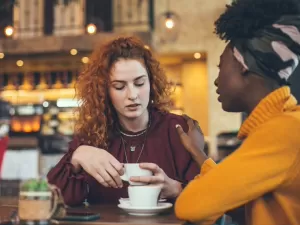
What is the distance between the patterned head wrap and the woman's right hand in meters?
0.50

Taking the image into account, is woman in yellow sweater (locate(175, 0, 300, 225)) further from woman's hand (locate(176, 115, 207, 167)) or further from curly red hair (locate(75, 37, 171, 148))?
curly red hair (locate(75, 37, 171, 148))

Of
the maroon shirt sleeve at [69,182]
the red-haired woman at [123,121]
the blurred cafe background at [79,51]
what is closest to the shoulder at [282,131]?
the red-haired woman at [123,121]

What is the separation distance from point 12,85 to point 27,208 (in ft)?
25.8

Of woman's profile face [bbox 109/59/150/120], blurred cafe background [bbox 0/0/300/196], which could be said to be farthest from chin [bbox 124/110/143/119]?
blurred cafe background [bbox 0/0/300/196]

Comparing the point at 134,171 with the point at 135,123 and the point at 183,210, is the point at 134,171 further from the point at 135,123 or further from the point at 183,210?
the point at 135,123

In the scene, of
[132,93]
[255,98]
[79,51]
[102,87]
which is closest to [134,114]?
[132,93]

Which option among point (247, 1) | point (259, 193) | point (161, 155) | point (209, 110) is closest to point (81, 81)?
point (161, 155)

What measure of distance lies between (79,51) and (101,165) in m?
6.47

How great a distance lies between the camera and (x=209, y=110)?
27.7 feet

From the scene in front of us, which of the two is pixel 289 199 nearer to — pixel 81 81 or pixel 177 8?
pixel 81 81

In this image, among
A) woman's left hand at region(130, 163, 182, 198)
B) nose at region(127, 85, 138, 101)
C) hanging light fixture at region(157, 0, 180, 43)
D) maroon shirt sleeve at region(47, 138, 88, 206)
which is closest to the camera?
woman's left hand at region(130, 163, 182, 198)

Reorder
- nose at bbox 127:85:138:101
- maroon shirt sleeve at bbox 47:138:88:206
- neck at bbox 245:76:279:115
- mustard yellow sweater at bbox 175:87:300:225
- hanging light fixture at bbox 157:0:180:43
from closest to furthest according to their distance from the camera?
mustard yellow sweater at bbox 175:87:300:225
neck at bbox 245:76:279:115
maroon shirt sleeve at bbox 47:138:88:206
nose at bbox 127:85:138:101
hanging light fixture at bbox 157:0:180:43

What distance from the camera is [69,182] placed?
168 cm

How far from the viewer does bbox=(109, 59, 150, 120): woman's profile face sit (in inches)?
69.2
